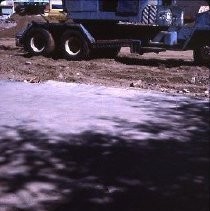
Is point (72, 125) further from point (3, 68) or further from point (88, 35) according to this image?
point (88, 35)

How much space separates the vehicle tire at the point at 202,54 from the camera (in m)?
14.2

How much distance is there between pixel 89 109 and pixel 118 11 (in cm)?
779

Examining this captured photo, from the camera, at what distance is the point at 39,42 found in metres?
17.1

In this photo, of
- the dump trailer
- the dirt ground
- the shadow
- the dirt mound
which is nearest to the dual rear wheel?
the dump trailer

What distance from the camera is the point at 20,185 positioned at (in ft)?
17.0

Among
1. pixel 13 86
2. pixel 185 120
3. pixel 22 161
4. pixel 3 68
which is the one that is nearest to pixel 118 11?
pixel 3 68

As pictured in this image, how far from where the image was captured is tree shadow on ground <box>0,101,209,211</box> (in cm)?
478

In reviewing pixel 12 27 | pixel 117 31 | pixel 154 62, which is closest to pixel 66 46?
pixel 117 31

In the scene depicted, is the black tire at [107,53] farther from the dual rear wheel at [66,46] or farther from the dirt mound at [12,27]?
the dirt mound at [12,27]

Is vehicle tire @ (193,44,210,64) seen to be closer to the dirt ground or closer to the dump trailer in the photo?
the dump trailer

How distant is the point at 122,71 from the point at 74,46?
3526 mm

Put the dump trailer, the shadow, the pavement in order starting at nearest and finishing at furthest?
the pavement
the dump trailer
the shadow

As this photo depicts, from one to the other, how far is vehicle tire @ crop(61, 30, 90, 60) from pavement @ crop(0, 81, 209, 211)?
577cm

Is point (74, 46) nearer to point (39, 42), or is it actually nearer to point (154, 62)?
point (39, 42)
